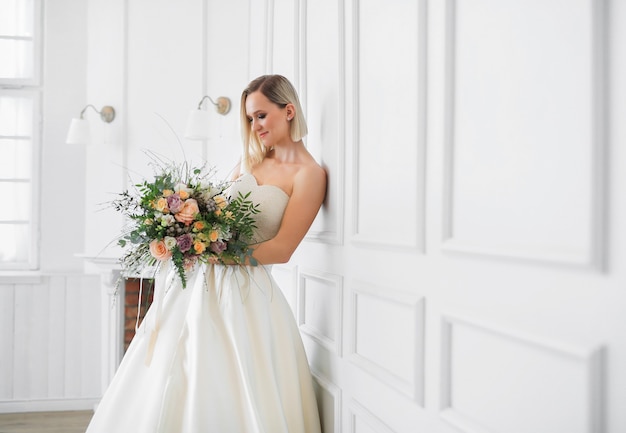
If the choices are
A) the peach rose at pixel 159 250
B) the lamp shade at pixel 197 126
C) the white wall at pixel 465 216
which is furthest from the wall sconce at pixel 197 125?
the peach rose at pixel 159 250

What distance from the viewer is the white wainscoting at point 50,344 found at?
173 inches

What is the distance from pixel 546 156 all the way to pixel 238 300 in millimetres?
1303

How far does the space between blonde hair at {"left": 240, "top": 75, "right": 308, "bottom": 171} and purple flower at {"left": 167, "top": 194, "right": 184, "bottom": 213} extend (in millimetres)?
571

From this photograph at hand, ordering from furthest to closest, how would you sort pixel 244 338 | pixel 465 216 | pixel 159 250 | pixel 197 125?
pixel 197 125 < pixel 244 338 < pixel 159 250 < pixel 465 216

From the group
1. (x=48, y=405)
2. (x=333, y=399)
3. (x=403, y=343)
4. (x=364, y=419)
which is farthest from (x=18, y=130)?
(x=403, y=343)

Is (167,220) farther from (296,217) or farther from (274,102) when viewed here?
(274,102)

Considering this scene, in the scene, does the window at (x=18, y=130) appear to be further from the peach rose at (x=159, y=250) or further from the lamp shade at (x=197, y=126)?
the peach rose at (x=159, y=250)

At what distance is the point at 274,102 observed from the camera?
2.33 m

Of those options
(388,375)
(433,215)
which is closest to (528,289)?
(433,215)

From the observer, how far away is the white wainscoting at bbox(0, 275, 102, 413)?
4.41 metres

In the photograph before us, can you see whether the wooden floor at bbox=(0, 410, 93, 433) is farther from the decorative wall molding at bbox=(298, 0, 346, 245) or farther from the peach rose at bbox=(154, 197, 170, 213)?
the peach rose at bbox=(154, 197, 170, 213)

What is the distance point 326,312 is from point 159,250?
74 cm

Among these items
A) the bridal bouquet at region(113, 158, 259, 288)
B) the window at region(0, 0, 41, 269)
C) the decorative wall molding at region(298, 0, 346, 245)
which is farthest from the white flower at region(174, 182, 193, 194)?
the window at region(0, 0, 41, 269)

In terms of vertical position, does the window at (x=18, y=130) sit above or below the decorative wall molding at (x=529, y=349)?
above
